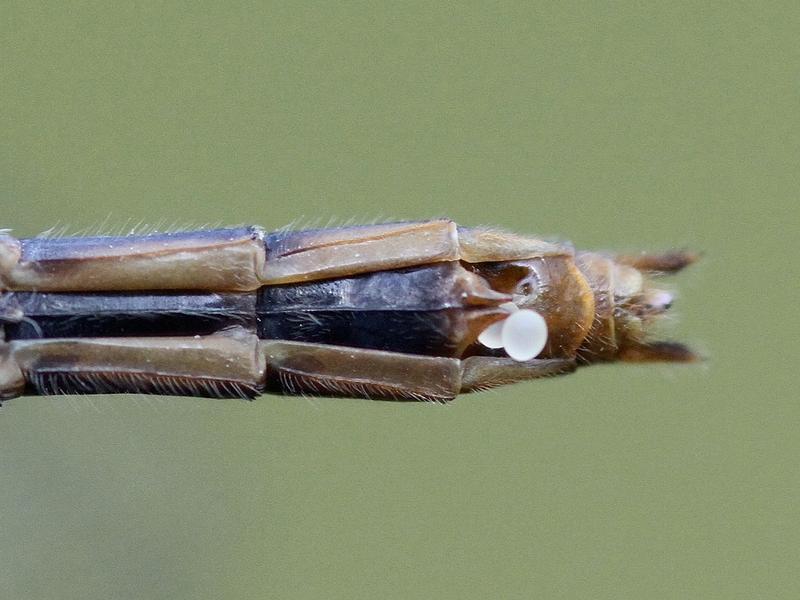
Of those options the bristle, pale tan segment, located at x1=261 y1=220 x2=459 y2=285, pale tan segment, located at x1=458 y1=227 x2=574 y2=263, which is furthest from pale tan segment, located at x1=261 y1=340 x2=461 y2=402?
pale tan segment, located at x1=458 y1=227 x2=574 y2=263

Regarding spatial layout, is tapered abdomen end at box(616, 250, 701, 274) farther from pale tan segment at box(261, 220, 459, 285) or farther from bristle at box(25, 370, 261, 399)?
bristle at box(25, 370, 261, 399)

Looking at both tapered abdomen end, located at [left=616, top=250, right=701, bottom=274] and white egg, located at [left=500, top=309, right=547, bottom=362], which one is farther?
tapered abdomen end, located at [left=616, top=250, right=701, bottom=274]

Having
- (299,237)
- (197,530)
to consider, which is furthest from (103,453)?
(299,237)

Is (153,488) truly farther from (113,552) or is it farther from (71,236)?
(71,236)

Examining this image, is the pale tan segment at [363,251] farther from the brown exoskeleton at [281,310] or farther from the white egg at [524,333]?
the white egg at [524,333]

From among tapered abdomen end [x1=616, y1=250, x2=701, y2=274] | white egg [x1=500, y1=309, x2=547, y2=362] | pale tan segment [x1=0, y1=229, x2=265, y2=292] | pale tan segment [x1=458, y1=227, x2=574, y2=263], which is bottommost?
white egg [x1=500, y1=309, x2=547, y2=362]

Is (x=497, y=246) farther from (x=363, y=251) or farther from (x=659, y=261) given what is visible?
(x=659, y=261)

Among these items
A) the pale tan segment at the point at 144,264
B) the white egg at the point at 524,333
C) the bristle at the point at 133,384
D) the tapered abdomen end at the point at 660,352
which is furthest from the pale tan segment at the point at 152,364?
the tapered abdomen end at the point at 660,352
